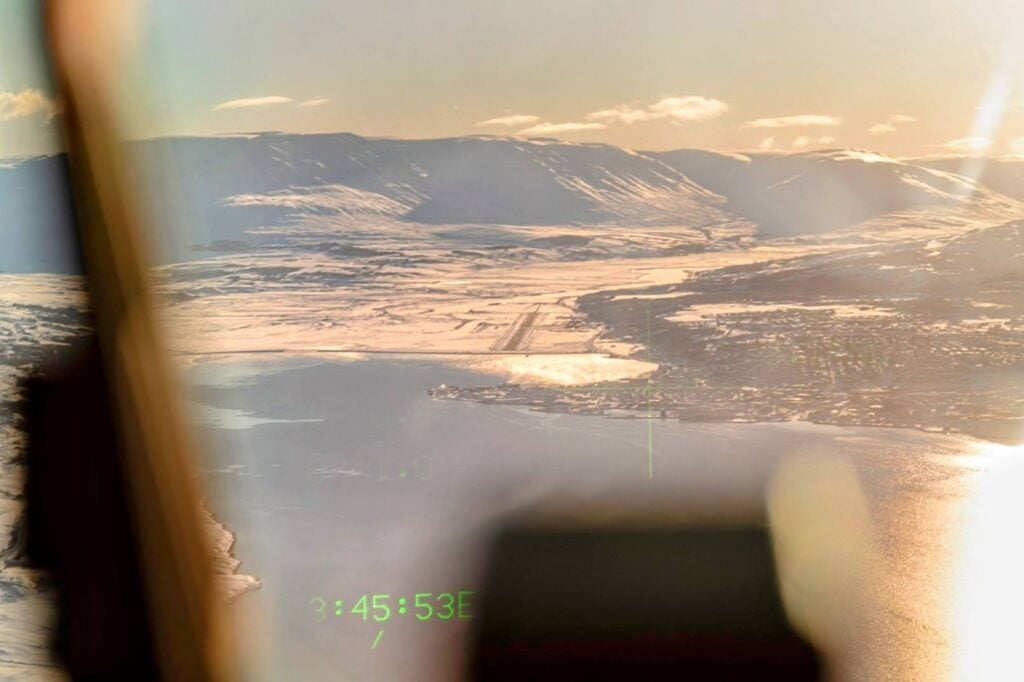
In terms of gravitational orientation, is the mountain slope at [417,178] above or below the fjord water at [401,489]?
above

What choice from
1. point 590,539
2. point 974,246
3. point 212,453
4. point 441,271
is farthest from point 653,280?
point 212,453

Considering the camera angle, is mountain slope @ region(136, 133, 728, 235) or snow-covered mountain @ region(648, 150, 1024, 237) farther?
snow-covered mountain @ region(648, 150, 1024, 237)

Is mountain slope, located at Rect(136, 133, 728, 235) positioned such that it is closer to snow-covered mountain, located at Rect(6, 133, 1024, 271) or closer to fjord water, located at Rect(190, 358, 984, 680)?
snow-covered mountain, located at Rect(6, 133, 1024, 271)

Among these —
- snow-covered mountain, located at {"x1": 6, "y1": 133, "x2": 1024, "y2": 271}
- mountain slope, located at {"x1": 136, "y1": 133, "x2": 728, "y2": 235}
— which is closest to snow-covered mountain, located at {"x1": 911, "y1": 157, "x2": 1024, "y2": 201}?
snow-covered mountain, located at {"x1": 6, "y1": 133, "x2": 1024, "y2": 271}
